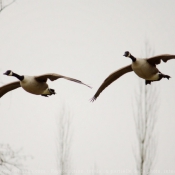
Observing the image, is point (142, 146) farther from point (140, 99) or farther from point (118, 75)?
point (118, 75)

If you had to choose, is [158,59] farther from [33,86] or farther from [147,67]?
[33,86]

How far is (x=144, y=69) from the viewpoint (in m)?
3.71

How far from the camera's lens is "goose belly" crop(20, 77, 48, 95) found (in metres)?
3.85

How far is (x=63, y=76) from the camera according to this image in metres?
3.38

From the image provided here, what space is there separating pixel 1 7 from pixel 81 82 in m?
5.26

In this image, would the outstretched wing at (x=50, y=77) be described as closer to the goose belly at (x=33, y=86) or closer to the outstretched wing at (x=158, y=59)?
the goose belly at (x=33, y=86)

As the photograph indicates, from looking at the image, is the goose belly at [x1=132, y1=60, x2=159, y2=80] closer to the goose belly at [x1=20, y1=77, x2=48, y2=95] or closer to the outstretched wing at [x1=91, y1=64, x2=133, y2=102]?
the outstretched wing at [x1=91, y1=64, x2=133, y2=102]

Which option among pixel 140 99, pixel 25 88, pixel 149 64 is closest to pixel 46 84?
pixel 25 88

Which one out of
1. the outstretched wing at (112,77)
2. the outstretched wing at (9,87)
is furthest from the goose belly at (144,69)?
the outstretched wing at (9,87)

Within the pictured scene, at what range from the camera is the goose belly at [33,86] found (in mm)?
3854

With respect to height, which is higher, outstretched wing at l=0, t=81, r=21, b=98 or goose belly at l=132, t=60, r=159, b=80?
goose belly at l=132, t=60, r=159, b=80

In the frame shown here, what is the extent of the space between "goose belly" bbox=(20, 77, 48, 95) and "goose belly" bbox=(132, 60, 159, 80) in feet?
3.37

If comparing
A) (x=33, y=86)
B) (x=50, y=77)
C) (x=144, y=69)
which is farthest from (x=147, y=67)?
(x=33, y=86)

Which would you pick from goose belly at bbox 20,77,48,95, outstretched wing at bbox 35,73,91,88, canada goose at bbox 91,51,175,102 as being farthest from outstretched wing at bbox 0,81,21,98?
canada goose at bbox 91,51,175,102
